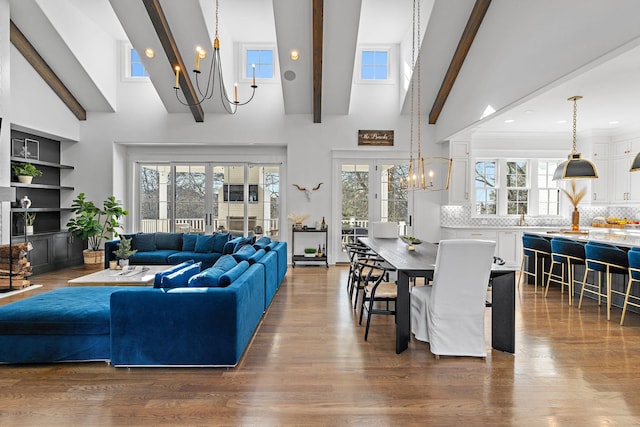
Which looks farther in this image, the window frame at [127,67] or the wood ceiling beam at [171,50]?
the window frame at [127,67]

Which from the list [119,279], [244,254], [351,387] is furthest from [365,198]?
[351,387]

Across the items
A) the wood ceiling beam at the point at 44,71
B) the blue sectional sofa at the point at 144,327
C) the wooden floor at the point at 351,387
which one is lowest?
the wooden floor at the point at 351,387

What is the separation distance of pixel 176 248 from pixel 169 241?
0.62 ft

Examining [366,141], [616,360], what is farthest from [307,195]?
[616,360]

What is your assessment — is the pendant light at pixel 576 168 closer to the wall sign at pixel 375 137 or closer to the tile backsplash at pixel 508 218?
the tile backsplash at pixel 508 218

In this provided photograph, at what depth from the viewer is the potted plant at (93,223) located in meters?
7.67

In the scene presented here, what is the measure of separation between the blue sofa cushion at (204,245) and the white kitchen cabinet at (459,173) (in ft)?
15.9

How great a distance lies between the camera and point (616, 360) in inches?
130

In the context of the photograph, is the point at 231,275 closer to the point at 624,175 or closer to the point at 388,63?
the point at 388,63

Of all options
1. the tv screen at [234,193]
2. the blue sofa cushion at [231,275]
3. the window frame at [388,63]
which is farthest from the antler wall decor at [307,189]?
the blue sofa cushion at [231,275]

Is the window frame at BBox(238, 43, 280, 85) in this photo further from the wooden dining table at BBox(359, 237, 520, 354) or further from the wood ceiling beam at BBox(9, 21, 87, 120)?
the wooden dining table at BBox(359, 237, 520, 354)

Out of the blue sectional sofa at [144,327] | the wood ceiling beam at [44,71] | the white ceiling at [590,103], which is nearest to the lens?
the blue sectional sofa at [144,327]

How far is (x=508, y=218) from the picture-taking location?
8.46 meters

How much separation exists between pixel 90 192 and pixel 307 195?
468 centimetres
